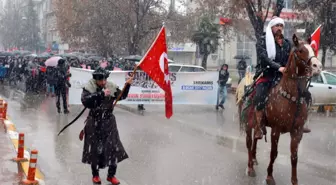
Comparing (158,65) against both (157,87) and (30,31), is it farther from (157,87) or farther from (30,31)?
(30,31)

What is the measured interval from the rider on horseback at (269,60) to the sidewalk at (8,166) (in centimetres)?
377

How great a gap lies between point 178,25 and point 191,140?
2314 centimetres

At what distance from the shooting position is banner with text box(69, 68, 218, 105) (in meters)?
17.7

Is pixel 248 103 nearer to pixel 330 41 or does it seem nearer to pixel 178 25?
pixel 330 41

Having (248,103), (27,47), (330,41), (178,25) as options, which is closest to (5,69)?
(178,25)

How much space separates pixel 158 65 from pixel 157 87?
1026cm

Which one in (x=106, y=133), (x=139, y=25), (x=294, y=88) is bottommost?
→ (x=106, y=133)

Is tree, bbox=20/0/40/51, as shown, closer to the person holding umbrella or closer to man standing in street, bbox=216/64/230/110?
man standing in street, bbox=216/64/230/110

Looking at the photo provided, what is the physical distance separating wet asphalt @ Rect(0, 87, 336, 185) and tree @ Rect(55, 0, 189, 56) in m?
15.3

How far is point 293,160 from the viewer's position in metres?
7.63

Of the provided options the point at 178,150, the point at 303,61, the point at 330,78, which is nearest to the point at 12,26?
the point at 330,78

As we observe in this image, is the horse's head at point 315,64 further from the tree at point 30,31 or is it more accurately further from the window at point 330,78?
the tree at point 30,31

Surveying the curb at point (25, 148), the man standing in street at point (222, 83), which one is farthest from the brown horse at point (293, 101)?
the man standing in street at point (222, 83)

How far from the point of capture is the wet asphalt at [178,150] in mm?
8398
